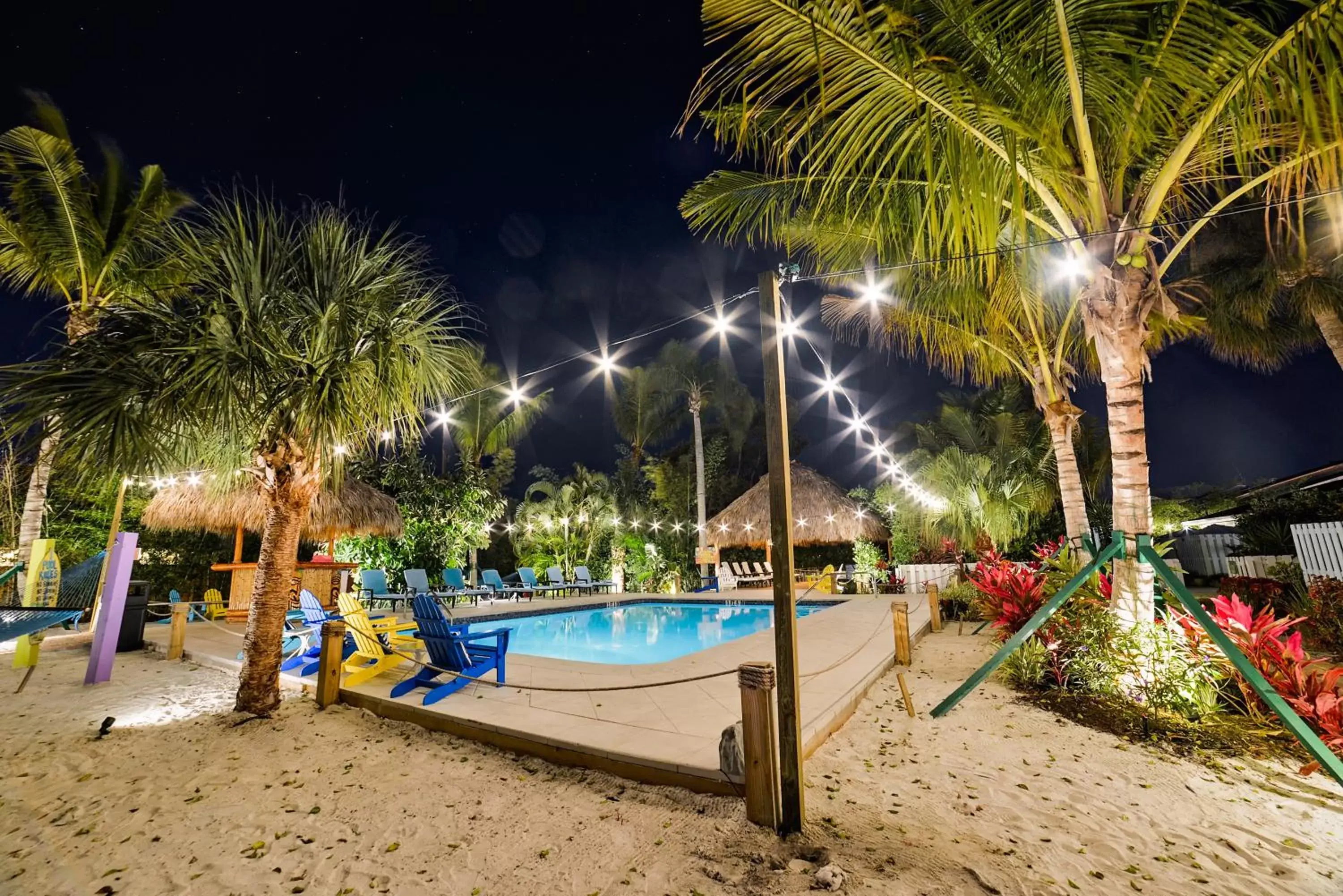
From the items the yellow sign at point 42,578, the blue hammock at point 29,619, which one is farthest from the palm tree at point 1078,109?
the yellow sign at point 42,578

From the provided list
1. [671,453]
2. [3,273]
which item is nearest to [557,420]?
[671,453]

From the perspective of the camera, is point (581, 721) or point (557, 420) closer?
point (581, 721)

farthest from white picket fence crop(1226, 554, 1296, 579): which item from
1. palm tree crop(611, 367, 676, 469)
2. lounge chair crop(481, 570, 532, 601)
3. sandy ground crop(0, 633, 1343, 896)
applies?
palm tree crop(611, 367, 676, 469)

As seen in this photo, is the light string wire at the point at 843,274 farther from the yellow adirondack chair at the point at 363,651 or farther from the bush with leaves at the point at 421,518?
the bush with leaves at the point at 421,518

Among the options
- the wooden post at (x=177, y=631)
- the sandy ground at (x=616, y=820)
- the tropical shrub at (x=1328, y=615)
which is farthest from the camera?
the wooden post at (x=177, y=631)

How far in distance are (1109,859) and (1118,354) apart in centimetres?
370

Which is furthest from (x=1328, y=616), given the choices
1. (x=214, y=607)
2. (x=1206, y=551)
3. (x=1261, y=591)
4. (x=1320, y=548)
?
(x=214, y=607)

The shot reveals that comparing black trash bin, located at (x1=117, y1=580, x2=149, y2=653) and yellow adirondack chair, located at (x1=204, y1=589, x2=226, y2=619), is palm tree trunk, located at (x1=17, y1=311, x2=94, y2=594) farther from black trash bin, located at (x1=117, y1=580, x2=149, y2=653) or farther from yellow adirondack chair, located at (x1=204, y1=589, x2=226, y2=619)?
yellow adirondack chair, located at (x1=204, y1=589, x2=226, y2=619)

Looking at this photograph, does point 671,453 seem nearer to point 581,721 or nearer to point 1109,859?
point 581,721

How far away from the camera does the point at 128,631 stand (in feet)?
25.6

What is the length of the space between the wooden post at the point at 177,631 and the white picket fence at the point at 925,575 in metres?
13.2

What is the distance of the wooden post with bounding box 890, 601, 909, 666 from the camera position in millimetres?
6113

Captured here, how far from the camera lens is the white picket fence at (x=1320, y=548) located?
7.75 m

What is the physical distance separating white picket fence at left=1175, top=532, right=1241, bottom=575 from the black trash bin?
796 inches
